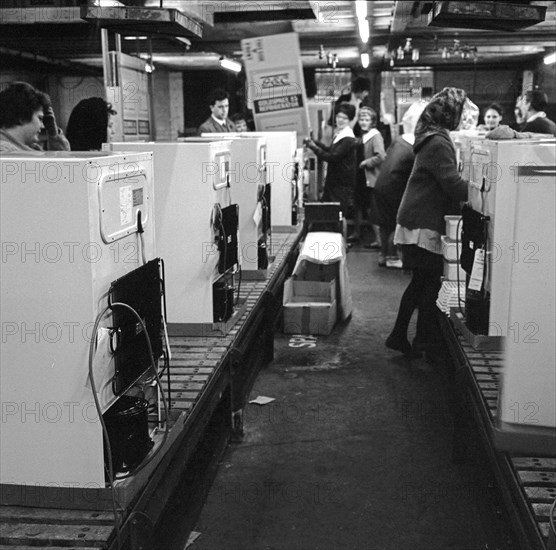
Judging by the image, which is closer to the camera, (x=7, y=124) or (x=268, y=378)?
(x=7, y=124)

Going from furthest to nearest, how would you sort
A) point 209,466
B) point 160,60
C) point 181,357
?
point 160,60
point 209,466
point 181,357

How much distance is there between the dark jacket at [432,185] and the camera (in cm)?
426

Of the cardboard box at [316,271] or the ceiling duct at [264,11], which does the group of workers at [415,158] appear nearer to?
the cardboard box at [316,271]

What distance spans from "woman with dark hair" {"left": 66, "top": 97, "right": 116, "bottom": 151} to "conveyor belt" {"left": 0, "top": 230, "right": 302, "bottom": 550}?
1.48m

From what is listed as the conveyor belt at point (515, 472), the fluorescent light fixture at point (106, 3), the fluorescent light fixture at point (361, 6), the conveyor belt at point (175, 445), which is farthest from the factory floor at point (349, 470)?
the fluorescent light fixture at point (361, 6)

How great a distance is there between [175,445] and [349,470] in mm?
1439

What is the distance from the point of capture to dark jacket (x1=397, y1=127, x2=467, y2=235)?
168 inches

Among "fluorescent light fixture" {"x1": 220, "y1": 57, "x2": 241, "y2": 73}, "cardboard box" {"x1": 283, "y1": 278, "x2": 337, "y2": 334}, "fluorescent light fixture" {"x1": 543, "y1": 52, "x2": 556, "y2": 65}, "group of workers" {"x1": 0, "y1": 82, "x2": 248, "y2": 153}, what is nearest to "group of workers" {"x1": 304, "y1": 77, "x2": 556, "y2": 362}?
"cardboard box" {"x1": 283, "y1": 278, "x2": 337, "y2": 334}

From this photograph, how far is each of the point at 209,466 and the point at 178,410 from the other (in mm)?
1041

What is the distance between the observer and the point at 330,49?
43.4 ft

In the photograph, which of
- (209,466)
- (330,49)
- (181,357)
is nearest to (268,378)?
(209,466)

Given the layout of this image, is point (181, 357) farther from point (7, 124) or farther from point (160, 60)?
point (160, 60)

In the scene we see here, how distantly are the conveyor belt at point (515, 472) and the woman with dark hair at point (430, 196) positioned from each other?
5.04 feet

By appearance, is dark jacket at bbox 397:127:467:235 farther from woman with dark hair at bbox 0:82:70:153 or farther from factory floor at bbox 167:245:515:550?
woman with dark hair at bbox 0:82:70:153
